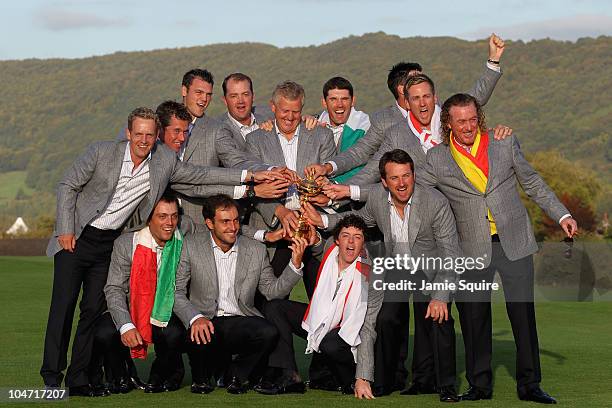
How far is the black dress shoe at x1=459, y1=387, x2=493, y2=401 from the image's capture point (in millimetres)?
7820

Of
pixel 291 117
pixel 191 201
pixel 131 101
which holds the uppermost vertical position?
pixel 131 101

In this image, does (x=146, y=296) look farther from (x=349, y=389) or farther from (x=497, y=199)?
(x=497, y=199)

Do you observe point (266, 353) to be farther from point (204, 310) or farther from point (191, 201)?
point (191, 201)

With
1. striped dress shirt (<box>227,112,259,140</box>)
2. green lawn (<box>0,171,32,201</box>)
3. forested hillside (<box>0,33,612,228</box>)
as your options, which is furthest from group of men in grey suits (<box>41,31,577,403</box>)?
green lawn (<box>0,171,32,201</box>)

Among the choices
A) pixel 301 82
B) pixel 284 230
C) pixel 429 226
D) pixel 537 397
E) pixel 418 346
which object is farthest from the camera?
pixel 301 82

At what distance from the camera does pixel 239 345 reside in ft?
26.9

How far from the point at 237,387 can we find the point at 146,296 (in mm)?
939

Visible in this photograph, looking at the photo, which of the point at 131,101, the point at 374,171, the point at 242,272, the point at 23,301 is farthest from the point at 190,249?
the point at 131,101

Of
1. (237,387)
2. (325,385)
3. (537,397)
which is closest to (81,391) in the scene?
(237,387)

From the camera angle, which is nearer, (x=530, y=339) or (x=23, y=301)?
→ (x=530, y=339)

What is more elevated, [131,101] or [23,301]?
[131,101]

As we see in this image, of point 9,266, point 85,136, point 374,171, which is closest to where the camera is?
point 374,171

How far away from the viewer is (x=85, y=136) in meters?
111

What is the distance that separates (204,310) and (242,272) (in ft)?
1.31
